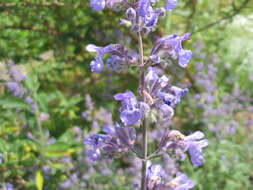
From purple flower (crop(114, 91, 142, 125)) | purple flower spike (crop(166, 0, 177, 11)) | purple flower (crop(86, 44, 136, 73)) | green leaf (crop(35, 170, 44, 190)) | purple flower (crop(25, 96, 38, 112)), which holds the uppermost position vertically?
purple flower spike (crop(166, 0, 177, 11))

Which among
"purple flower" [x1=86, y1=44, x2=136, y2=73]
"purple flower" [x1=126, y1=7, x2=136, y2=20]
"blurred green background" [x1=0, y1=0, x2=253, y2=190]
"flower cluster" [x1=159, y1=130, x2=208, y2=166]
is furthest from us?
"blurred green background" [x1=0, y1=0, x2=253, y2=190]

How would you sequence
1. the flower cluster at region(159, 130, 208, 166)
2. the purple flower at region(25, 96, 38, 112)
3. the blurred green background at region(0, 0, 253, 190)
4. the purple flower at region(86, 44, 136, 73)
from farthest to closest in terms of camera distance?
the blurred green background at region(0, 0, 253, 190)
the purple flower at region(25, 96, 38, 112)
the flower cluster at region(159, 130, 208, 166)
the purple flower at region(86, 44, 136, 73)

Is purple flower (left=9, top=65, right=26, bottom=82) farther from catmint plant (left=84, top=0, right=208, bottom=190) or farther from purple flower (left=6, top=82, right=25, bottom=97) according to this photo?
catmint plant (left=84, top=0, right=208, bottom=190)

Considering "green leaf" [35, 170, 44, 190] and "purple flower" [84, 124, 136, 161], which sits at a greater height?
"purple flower" [84, 124, 136, 161]

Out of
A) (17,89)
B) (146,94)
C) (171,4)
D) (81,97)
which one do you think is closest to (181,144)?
(146,94)

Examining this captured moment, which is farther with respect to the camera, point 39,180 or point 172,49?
point 39,180

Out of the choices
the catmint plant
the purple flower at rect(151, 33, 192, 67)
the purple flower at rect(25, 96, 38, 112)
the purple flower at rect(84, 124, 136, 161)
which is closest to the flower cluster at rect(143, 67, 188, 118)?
the catmint plant

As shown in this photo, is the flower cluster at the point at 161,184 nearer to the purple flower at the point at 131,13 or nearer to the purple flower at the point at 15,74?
the purple flower at the point at 131,13

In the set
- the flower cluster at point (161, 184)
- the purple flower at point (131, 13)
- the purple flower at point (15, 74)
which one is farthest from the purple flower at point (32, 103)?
the purple flower at point (131, 13)

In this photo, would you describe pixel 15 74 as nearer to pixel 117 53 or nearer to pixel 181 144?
pixel 117 53
